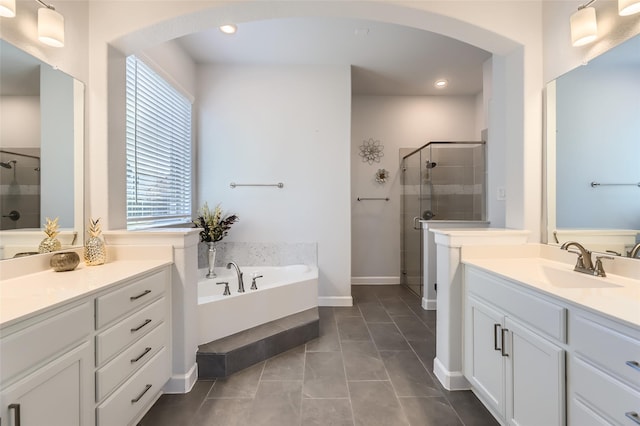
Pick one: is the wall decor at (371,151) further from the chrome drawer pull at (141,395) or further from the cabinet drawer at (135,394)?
the chrome drawer pull at (141,395)

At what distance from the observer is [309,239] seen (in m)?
3.30

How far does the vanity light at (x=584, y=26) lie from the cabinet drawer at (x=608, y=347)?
1.42 meters

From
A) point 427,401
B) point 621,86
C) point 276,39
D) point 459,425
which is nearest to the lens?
point 621,86

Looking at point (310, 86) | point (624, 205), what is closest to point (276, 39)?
point (310, 86)

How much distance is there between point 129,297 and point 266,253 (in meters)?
1.93

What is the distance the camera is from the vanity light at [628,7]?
1.23 meters

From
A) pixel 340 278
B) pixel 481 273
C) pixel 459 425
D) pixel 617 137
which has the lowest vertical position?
pixel 459 425

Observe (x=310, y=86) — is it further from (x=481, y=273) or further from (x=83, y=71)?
(x=481, y=273)

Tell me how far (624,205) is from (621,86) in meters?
0.59

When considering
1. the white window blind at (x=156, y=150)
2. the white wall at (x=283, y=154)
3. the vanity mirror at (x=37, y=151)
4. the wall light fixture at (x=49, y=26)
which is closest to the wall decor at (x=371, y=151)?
the white wall at (x=283, y=154)

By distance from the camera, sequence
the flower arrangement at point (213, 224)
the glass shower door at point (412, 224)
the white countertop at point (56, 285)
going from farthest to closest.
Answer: the glass shower door at point (412, 224) → the flower arrangement at point (213, 224) → the white countertop at point (56, 285)

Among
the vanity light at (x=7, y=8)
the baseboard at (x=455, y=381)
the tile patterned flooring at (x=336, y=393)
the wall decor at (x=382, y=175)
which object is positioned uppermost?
the vanity light at (x=7, y=8)

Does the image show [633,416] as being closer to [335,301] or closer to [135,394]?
[135,394]

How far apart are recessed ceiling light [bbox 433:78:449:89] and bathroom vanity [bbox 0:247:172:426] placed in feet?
12.1
